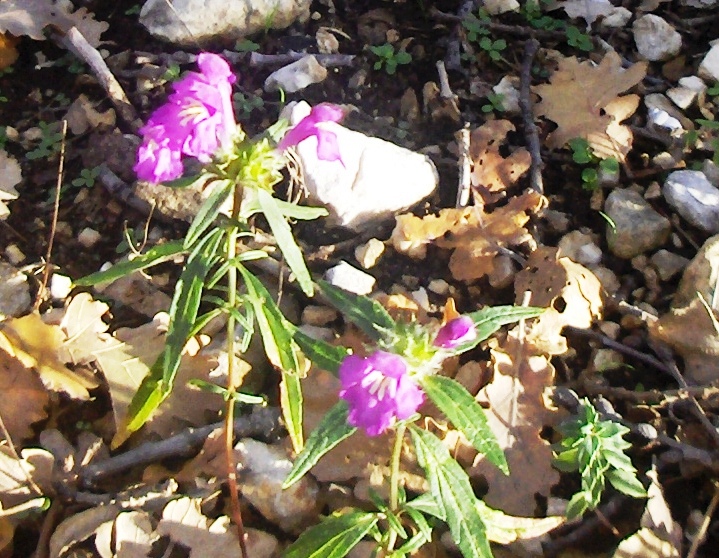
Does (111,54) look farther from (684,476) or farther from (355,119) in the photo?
(684,476)

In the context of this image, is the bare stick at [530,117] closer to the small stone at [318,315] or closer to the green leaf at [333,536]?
the small stone at [318,315]

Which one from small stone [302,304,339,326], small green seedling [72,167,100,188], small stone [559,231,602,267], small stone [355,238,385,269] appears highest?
small green seedling [72,167,100,188]

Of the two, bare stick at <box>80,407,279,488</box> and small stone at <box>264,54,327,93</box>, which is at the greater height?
small stone at <box>264,54,327,93</box>

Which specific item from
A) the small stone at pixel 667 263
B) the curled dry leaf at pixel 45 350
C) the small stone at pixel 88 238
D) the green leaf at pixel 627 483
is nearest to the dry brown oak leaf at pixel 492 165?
the small stone at pixel 667 263

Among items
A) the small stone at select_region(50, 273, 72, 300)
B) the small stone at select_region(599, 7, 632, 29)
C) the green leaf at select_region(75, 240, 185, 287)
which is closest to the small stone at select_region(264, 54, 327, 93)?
the small stone at select_region(50, 273, 72, 300)

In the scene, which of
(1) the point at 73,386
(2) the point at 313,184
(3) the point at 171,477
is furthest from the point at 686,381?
(1) the point at 73,386

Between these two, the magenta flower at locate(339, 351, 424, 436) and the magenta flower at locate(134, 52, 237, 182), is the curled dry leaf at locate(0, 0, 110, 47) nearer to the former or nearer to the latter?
the magenta flower at locate(134, 52, 237, 182)

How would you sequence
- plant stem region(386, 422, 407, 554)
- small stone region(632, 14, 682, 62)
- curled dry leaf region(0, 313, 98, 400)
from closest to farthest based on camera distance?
plant stem region(386, 422, 407, 554)
curled dry leaf region(0, 313, 98, 400)
small stone region(632, 14, 682, 62)
